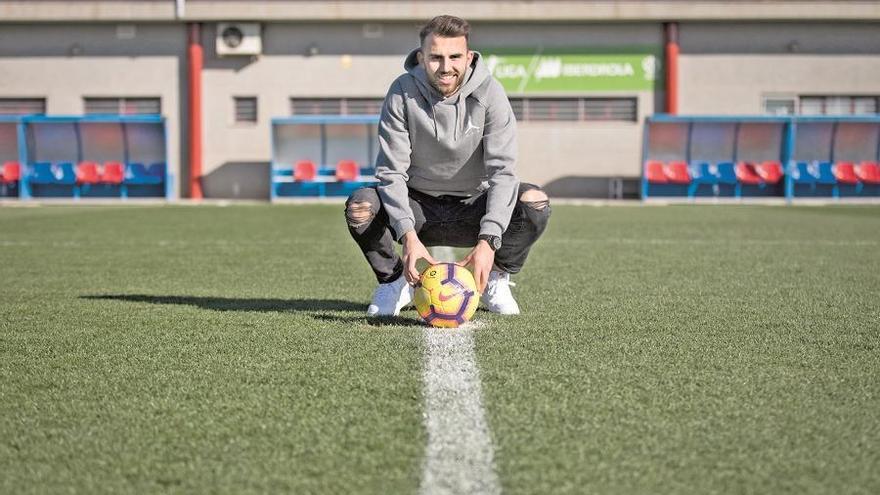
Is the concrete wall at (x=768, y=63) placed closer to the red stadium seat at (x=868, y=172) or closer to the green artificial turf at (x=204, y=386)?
the red stadium seat at (x=868, y=172)

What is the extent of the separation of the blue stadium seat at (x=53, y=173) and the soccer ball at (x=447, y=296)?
2350 centimetres

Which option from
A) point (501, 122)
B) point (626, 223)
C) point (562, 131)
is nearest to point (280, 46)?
point (562, 131)

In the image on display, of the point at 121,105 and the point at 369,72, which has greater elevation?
the point at 369,72

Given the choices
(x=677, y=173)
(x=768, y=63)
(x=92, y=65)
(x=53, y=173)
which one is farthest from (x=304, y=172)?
(x=768, y=63)

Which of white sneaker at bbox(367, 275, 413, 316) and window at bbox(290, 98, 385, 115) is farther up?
window at bbox(290, 98, 385, 115)

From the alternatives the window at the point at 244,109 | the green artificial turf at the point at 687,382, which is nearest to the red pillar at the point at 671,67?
the window at the point at 244,109

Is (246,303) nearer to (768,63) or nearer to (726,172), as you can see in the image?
(726,172)

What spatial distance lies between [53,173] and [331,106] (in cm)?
756

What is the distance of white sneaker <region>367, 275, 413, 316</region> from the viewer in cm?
496

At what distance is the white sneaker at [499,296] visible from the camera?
505cm

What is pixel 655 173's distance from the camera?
2545 centimetres

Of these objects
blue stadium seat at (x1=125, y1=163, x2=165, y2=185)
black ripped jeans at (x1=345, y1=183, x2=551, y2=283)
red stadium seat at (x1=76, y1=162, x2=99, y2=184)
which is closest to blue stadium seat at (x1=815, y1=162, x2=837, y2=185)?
blue stadium seat at (x1=125, y1=163, x2=165, y2=185)

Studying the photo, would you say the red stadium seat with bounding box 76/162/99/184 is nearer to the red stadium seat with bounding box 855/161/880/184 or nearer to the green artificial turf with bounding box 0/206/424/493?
the green artificial turf with bounding box 0/206/424/493

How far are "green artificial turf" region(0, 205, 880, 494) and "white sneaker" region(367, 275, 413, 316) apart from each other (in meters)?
0.10
